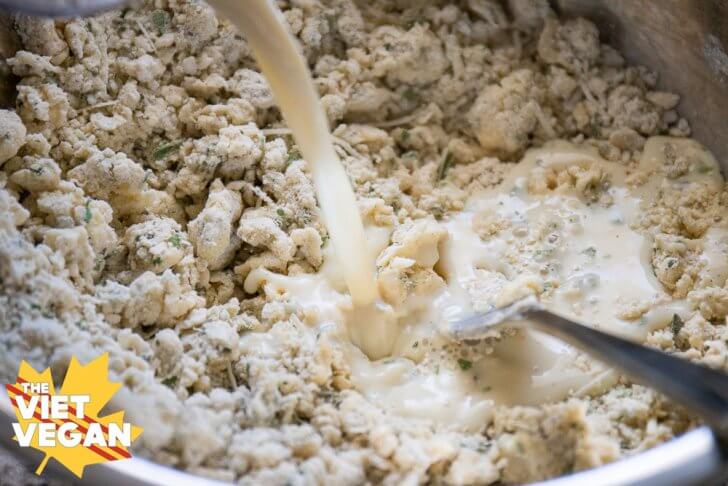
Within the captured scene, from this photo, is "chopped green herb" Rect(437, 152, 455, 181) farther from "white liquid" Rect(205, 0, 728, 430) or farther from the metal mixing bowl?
the metal mixing bowl

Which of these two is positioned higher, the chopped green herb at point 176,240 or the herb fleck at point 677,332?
the chopped green herb at point 176,240

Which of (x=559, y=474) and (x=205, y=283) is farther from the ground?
(x=205, y=283)

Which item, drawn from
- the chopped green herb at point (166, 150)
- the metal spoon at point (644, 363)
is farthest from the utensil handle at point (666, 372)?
the chopped green herb at point (166, 150)

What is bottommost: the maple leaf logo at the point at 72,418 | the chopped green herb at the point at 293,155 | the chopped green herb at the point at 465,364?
the chopped green herb at the point at 465,364

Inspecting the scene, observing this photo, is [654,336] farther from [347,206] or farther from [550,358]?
[347,206]

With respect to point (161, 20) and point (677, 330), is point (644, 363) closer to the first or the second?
point (677, 330)

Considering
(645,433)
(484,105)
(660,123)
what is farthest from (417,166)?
(645,433)

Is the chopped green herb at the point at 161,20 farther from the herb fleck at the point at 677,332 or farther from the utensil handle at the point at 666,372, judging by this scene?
the herb fleck at the point at 677,332
